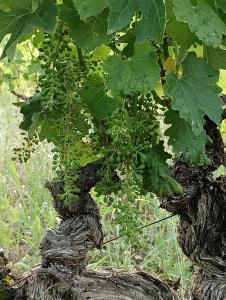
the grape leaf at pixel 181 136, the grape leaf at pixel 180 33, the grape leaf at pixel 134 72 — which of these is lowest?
the grape leaf at pixel 181 136

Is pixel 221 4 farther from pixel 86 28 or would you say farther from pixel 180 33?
pixel 86 28

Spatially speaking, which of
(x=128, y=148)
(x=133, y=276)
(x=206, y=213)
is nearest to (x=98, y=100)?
(x=128, y=148)

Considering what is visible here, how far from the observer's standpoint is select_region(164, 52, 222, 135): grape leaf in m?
1.50

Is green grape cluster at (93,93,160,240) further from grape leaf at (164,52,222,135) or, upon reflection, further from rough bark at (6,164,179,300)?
rough bark at (6,164,179,300)

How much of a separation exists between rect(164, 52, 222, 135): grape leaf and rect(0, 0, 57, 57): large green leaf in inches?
13.5

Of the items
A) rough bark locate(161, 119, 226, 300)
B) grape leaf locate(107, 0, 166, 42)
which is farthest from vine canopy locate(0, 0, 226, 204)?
rough bark locate(161, 119, 226, 300)

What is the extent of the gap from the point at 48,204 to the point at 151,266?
2.59 ft

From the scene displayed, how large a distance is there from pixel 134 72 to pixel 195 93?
161 millimetres

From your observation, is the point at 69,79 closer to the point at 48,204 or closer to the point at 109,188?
the point at 109,188

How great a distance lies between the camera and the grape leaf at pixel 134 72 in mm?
1517

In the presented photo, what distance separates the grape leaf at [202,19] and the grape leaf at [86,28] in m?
0.26

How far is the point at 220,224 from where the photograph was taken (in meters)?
2.32

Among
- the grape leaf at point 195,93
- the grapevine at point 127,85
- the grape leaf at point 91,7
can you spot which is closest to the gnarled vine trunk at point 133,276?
the grapevine at point 127,85

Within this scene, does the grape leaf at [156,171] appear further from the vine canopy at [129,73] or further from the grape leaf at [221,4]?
the grape leaf at [221,4]
